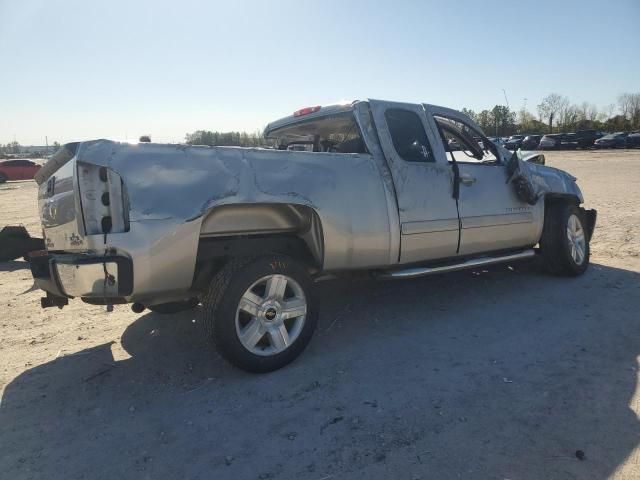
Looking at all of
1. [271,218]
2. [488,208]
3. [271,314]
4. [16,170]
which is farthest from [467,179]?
[16,170]

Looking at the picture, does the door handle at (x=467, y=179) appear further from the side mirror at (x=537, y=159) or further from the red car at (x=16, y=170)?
the red car at (x=16, y=170)

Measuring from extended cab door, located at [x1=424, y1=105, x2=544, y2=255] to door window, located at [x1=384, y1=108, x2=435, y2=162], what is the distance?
0.23m

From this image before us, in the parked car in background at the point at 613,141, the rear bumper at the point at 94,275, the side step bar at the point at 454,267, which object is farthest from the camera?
the parked car in background at the point at 613,141

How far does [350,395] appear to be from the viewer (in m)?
2.95

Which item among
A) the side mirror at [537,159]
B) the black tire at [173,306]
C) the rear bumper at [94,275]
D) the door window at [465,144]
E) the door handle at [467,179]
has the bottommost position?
the black tire at [173,306]

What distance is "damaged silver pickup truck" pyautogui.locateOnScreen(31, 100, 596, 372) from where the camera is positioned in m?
2.80

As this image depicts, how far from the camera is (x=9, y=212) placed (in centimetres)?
1324

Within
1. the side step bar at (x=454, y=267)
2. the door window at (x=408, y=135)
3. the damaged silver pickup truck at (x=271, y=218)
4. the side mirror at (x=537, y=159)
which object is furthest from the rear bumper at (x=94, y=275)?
the side mirror at (x=537, y=159)

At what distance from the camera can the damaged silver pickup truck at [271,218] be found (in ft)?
9.20

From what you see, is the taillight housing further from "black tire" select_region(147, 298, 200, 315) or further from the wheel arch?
"black tire" select_region(147, 298, 200, 315)

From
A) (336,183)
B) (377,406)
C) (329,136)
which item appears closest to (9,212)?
(329,136)

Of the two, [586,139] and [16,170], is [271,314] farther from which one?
[586,139]

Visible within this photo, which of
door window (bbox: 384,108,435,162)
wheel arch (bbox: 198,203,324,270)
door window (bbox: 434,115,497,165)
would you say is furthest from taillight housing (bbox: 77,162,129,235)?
door window (bbox: 434,115,497,165)

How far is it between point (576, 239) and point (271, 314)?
4193 millimetres
